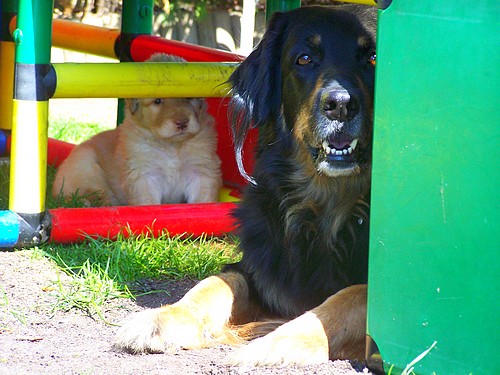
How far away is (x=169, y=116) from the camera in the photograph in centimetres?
496

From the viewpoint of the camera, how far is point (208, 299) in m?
2.75

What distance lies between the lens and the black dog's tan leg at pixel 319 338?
2.32 meters

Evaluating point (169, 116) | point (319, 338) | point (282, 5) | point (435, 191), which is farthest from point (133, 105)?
point (435, 191)

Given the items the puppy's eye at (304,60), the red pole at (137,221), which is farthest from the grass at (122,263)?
the puppy's eye at (304,60)

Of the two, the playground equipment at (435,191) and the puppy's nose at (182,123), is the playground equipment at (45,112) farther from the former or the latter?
the playground equipment at (435,191)

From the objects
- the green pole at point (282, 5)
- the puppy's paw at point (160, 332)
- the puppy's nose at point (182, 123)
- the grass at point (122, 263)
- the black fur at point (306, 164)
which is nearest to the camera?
the puppy's paw at point (160, 332)

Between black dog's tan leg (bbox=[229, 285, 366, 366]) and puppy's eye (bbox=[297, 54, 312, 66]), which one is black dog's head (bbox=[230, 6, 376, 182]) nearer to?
puppy's eye (bbox=[297, 54, 312, 66])

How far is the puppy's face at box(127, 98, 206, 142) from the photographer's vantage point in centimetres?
495

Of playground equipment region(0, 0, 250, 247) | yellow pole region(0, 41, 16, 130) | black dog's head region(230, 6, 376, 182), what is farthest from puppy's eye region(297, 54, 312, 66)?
yellow pole region(0, 41, 16, 130)

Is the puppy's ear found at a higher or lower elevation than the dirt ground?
higher

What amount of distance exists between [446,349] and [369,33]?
1280 millimetres

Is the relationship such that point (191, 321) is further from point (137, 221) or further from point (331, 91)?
point (137, 221)

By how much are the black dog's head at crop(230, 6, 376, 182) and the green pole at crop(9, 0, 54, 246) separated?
3.03 feet

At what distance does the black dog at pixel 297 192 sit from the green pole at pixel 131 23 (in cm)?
255
